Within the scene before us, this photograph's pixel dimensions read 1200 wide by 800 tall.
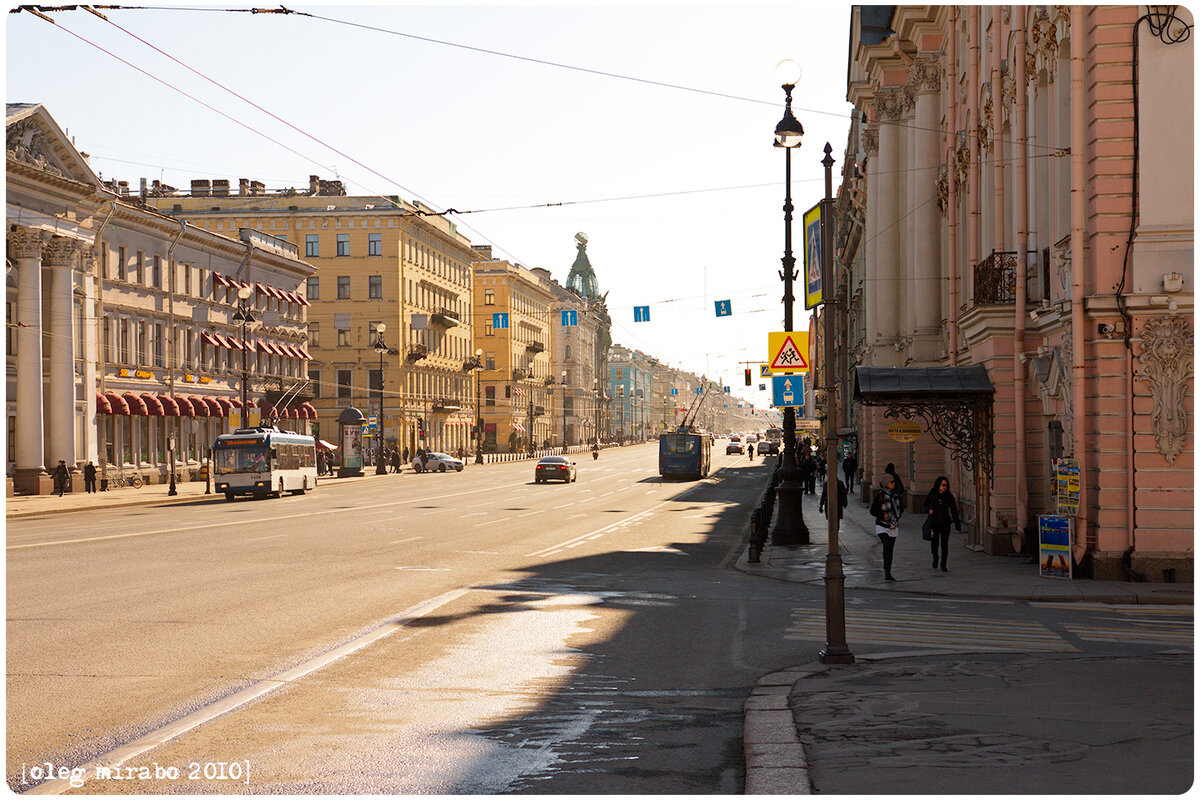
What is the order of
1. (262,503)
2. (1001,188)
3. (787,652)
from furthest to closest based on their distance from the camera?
(262,503) → (1001,188) → (787,652)

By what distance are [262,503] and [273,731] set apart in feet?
127

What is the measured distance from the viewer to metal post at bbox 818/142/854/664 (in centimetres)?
1218

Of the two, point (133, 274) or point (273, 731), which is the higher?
point (133, 274)

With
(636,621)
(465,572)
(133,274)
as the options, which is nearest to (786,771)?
(636,621)

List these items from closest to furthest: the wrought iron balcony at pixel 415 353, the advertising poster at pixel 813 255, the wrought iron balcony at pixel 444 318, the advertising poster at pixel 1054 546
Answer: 1. the advertising poster at pixel 813 255
2. the advertising poster at pixel 1054 546
3. the wrought iron balcony at pixel 415 353
4. the wrought iron balcony at pixel 444 318

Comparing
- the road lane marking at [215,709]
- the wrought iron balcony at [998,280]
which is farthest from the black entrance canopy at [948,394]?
the road lane marking at [215,709]

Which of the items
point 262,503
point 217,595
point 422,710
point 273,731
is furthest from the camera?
point 262,503

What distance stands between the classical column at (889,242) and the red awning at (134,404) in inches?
1361

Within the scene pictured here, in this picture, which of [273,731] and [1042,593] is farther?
[1042,593]

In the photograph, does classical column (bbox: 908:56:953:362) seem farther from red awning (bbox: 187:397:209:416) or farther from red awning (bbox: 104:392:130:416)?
red awning (bbox: 187:397:209:416)

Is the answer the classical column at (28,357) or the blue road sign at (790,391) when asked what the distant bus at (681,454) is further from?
the blue road sign at (790,391)

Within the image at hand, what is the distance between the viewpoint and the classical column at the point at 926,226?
35938 mm

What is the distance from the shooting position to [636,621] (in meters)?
15.5

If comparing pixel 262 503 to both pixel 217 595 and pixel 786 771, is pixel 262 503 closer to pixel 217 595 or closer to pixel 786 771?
A: pixel 217 595
